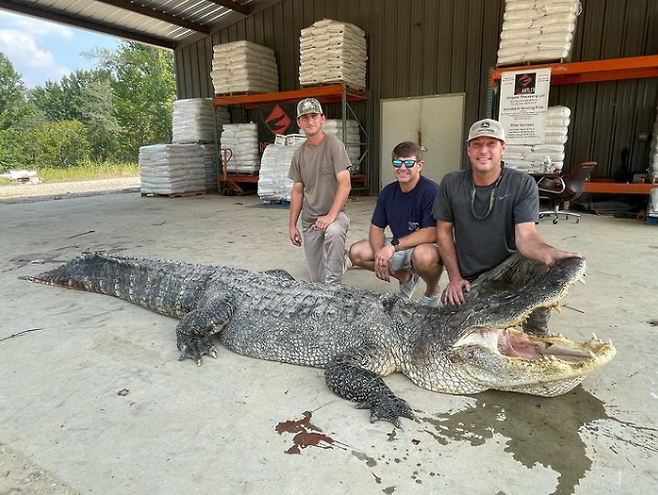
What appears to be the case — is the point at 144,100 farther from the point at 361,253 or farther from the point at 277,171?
the point at 361,253

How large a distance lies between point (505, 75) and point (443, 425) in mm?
7223

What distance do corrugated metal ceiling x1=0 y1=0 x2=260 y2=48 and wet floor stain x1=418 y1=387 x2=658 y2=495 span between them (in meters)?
12.5

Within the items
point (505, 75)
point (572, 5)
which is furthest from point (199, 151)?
point (572, 5)

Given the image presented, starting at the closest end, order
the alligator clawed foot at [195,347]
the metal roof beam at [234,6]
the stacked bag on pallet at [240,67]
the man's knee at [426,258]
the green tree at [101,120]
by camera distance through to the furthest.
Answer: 1. the alligator clawed foot at [195,347]
2. the man's knee at [426,258]
3. the stacked bag on pallet at [240,67]
4. the metal roof beam at [234,6]
5. the green tree at [101,120]

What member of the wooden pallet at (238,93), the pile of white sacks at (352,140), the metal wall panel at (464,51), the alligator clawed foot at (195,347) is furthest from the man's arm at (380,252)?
the wooden pallet at (238,93)

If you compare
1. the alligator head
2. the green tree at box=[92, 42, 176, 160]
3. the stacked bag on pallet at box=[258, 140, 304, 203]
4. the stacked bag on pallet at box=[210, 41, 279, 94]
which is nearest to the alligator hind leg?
the alligator head

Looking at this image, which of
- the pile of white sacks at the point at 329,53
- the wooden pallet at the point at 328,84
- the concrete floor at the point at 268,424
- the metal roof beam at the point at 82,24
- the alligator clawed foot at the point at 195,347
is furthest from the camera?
the metal roof beam at the point at 82,24

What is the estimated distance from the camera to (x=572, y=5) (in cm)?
685

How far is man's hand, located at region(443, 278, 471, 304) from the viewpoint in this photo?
2.26 metres

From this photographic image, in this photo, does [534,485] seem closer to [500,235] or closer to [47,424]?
[500,235]

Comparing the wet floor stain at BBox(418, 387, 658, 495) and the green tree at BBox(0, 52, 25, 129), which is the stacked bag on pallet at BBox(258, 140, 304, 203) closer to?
the wet floor stain at BBox(418, 387, 658, 495)

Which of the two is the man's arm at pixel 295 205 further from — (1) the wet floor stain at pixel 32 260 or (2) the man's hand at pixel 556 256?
(1) the wet floor stain at pixel 32 260

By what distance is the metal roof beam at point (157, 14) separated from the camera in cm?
1095

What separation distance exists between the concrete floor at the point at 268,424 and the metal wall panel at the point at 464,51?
22.0 ft
